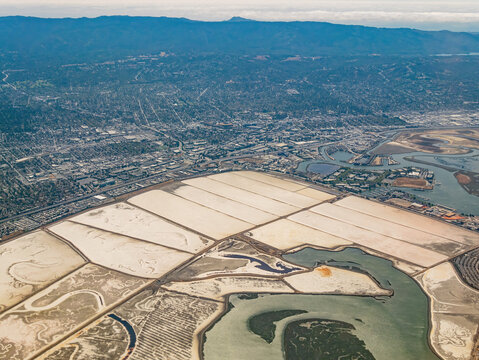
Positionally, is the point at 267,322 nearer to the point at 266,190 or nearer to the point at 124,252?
the point at 124,252

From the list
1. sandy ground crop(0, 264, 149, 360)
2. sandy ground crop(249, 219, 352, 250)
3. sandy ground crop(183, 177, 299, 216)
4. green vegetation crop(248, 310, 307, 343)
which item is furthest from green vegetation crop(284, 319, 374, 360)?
sandy ground crop(183, 177, 299, 216)

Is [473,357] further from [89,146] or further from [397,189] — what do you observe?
[89,146]

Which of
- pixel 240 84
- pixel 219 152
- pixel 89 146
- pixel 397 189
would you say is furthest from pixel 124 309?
pixel 240 84

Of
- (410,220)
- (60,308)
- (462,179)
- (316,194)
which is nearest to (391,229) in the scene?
(410,220)

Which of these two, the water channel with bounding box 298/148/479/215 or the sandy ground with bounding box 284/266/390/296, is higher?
the water channel with bounding box 298/148/479/215

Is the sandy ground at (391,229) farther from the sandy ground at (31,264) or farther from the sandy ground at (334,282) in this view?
the sandy ground at (31,264)

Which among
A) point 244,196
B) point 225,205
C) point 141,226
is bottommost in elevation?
point 141,226

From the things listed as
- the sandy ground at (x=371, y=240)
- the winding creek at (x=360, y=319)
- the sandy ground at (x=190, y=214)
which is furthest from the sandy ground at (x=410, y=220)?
the sandy ground at (x=190, y=214)

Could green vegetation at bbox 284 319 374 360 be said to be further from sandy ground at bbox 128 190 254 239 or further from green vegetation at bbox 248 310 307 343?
sandy ground at bbox 128 190 254 239
